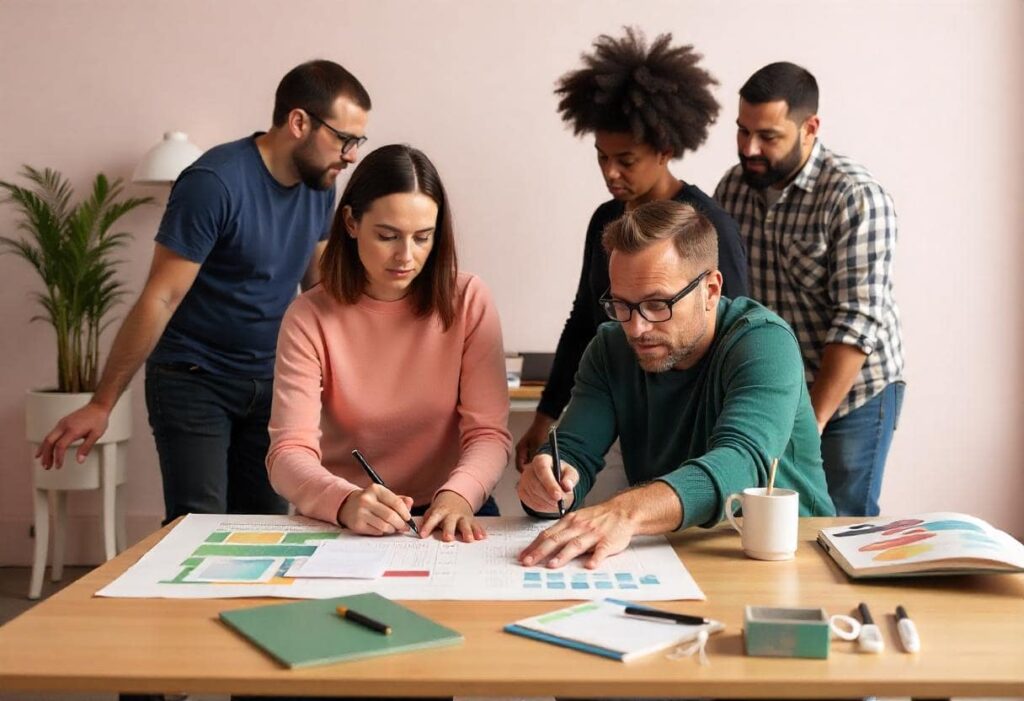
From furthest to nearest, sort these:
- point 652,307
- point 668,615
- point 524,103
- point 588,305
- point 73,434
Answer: point 524,103 → point 588,305 → point 73,434 → point 652,307 → point 668,615

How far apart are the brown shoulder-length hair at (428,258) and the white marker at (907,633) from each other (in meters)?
1.04

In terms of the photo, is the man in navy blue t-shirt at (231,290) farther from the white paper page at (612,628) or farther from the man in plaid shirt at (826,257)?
the white paper page at (612,628)

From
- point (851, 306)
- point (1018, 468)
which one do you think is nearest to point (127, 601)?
point (851, 306)

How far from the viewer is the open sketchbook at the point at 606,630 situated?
1.26 meters

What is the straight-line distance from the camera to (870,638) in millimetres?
1282

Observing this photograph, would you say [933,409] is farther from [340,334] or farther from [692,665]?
[692,665]

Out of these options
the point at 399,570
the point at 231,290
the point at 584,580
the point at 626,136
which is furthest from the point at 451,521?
the point at 231,290

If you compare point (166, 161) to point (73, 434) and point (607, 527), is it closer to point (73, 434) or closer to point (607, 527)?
point (73, 434)

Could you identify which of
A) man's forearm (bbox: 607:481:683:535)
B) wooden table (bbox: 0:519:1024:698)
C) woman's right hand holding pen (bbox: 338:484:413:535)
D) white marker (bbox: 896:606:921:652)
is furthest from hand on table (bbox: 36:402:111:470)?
white marker (bbox: 896:606:921:652)

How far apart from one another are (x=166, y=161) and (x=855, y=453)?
2520mm

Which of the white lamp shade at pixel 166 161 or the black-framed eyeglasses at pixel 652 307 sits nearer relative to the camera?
the black-framed eyeglasses at pixel 652 307

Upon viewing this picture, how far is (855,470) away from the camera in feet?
9.32

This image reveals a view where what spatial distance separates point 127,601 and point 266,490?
4.97ft

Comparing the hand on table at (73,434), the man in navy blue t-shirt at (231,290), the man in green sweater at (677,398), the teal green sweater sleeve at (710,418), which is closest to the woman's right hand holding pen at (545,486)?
the man in green sweater at (677,398)
